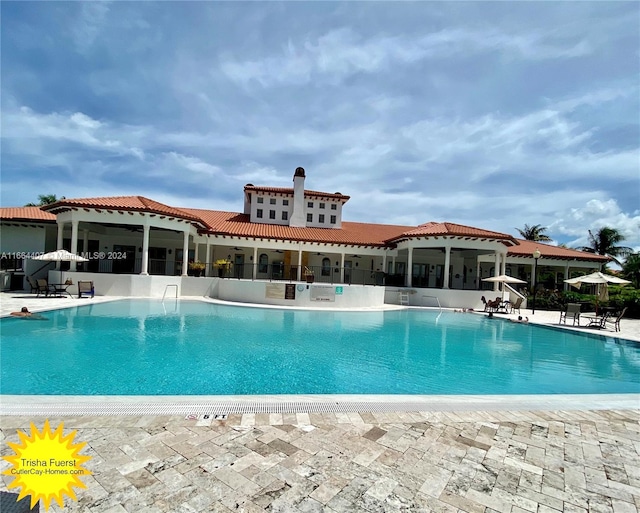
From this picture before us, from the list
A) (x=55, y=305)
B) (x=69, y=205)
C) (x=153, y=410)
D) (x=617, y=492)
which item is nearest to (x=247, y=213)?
(x=69, y=205)

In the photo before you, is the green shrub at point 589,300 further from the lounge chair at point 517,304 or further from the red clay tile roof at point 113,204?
the red clay tile roof at point 113,204

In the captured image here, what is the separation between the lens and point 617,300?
21234mm

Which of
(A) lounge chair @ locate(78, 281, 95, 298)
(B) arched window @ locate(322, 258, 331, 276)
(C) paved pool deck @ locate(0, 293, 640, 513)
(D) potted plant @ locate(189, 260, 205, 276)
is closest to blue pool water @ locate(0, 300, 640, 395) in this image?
(C) paved pool deck @ locate(0, 293, 640, 513)

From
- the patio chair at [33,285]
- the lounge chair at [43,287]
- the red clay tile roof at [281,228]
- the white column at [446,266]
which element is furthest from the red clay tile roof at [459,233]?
the patio chair at [33,285]

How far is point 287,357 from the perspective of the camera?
8922mm

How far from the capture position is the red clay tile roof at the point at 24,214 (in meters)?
22.9

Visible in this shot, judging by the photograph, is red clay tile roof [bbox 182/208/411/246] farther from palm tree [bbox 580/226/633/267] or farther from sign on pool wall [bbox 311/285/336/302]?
palm tree [bbox 580/226/633/267]

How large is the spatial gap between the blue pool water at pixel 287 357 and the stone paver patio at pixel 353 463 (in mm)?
2085

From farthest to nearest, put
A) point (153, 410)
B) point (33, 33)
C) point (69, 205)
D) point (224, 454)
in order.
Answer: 1. point (69, 205)
2. point (33, 33)
3. point (153, 410)
4. point (224, 454)

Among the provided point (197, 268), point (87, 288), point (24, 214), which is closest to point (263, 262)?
point (197, 268)

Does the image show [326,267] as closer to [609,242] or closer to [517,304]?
[517,304]

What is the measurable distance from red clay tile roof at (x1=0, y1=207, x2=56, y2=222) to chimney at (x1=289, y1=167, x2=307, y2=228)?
60.3 ft

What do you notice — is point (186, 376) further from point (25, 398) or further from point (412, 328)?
point (412, 328)

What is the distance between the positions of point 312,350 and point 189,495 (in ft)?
23.2
